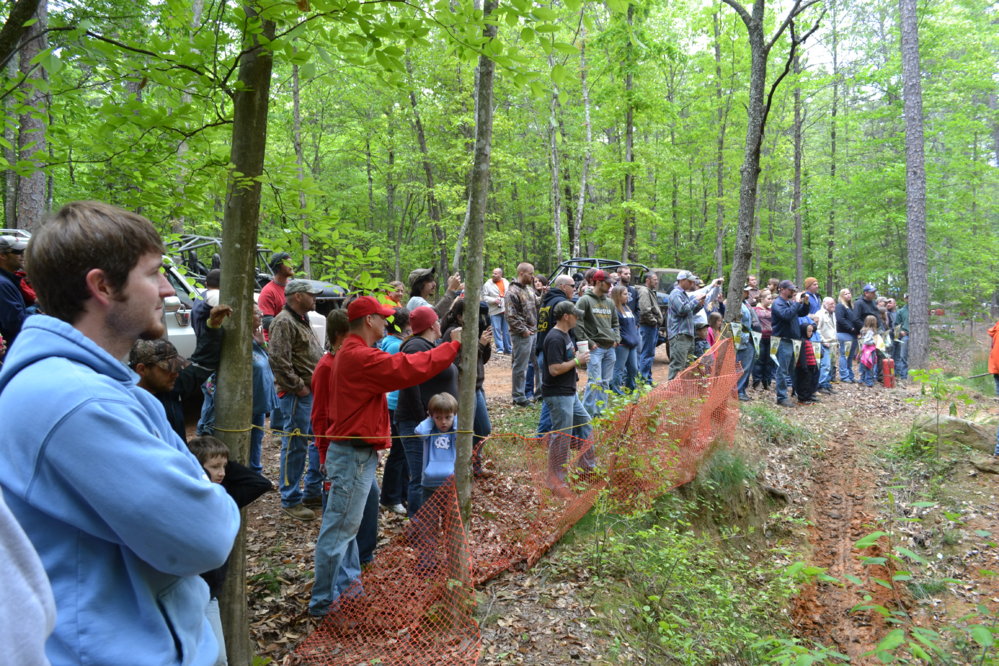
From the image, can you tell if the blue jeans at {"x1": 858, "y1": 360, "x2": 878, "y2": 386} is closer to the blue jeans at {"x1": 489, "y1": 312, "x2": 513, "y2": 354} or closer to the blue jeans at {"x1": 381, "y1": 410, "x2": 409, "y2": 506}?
the blue jeans at {"x1": 489, "y1": 312, "x2": 513, "y2": 354}

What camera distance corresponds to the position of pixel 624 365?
970 cm

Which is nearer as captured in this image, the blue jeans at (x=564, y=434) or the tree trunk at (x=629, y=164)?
the blue jeans at (x=564, y=434)

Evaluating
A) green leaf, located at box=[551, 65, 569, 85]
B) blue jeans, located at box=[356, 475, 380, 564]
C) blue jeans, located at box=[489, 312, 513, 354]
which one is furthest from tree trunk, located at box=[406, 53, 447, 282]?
green leaf, located at box=[551, 65, 569, 85]

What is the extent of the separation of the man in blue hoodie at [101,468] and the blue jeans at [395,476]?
14.8ft

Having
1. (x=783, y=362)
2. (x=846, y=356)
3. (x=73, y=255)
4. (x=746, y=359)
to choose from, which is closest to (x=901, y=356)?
(x=846, y=356)

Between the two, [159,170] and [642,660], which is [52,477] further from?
[642,660]

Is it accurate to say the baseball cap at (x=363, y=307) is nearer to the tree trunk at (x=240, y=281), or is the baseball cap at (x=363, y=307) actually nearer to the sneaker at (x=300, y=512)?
the tree trunk at (x=240, y=281)

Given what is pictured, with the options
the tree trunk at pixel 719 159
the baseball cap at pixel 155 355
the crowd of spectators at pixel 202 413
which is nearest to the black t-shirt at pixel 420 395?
the crowd of spectators at pixel 202 413

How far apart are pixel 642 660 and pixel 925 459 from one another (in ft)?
21.7

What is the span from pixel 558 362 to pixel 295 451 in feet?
8.93

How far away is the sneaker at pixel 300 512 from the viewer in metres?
5.69

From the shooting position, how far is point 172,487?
132 centimetres

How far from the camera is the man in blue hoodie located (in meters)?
1.24

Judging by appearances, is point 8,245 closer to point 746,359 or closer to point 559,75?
point 559,75
